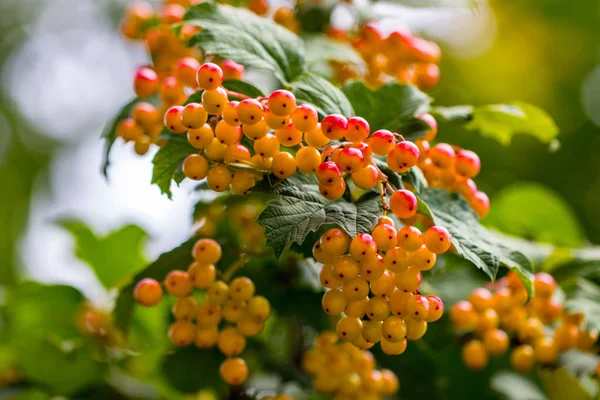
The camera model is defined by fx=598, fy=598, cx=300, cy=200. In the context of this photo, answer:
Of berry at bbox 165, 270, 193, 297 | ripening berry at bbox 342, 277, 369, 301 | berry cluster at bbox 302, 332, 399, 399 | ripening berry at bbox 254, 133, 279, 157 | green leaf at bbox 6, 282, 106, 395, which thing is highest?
ripening berry at bbox 254, 133, 279, 157

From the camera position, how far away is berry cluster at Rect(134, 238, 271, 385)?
32.9 inches

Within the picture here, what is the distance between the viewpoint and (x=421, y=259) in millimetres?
671

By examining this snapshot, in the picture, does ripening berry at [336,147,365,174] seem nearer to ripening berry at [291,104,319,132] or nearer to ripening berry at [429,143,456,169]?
ripening berry at [291,104,319,132]

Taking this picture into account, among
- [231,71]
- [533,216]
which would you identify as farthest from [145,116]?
[533,216]

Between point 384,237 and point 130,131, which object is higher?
point 384,237

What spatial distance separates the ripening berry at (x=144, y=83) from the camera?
0.98 m

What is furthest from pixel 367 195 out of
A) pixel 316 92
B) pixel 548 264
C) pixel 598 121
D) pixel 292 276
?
pixel 598 121

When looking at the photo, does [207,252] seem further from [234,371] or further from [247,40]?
[247,40]

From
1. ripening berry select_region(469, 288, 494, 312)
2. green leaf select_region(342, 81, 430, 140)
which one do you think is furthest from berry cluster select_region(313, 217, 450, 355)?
ripening berry select_region(469, 288, 494, 312)

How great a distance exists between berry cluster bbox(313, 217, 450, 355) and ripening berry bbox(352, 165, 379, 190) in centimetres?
4

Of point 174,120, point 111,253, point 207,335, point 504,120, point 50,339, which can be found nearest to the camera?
point 174,120

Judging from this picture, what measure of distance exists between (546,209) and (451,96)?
1767mm

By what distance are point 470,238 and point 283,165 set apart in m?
0.25

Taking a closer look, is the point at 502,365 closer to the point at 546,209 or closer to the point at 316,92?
the point at 546,209
